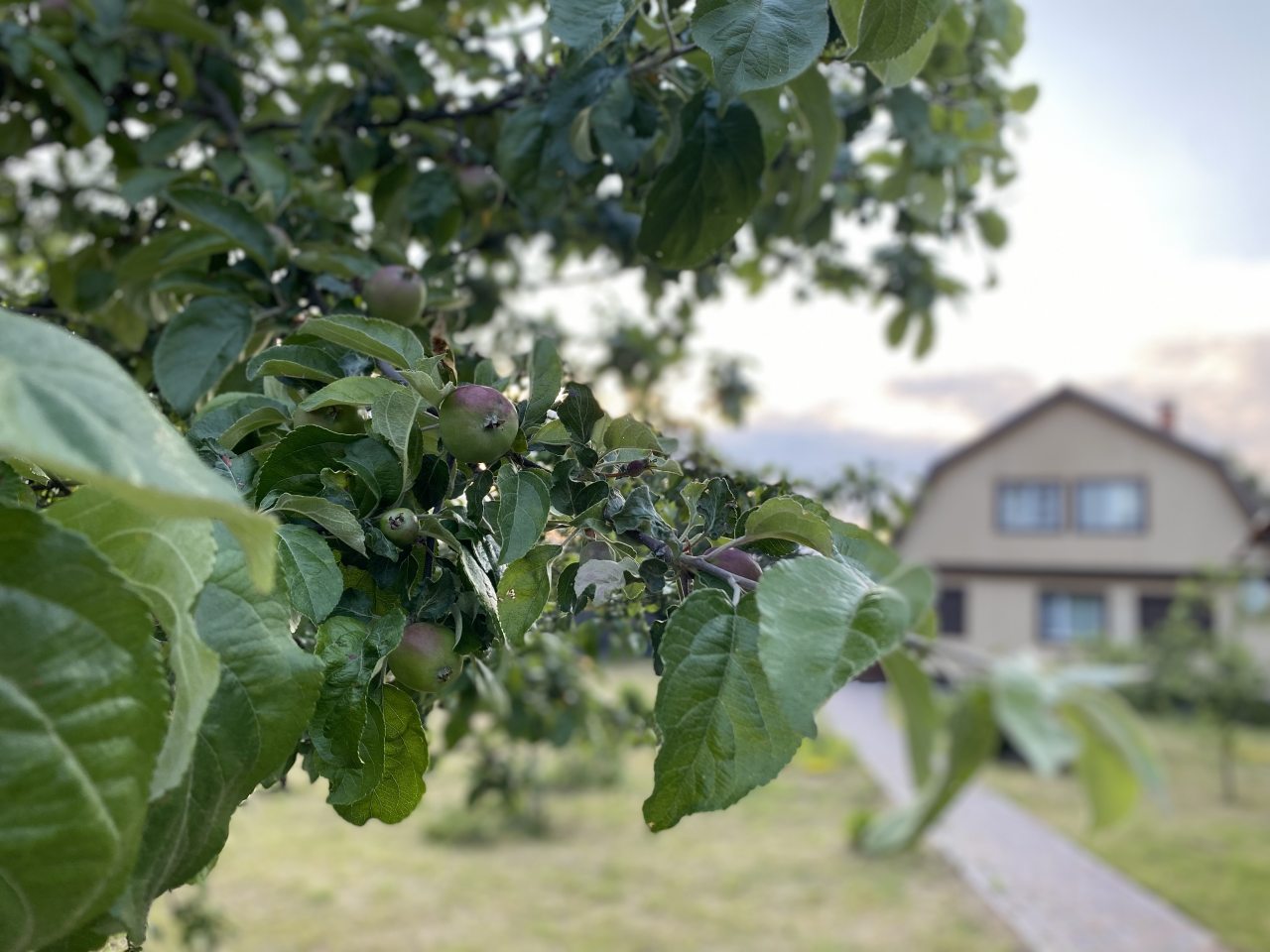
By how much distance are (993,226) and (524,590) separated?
1.81 metres

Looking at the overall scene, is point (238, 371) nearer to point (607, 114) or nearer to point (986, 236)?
point (607, 114)

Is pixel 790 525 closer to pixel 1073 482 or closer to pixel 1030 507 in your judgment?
pixel 1073 482

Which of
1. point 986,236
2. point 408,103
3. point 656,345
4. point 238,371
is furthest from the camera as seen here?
point 656,345

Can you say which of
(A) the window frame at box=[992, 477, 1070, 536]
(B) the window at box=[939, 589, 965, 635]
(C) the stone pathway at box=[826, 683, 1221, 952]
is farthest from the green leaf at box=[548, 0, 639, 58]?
(B) the window at box=[939, 589, 965, 635]

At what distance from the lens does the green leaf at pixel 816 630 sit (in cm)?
53

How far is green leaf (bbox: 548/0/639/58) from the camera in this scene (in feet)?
2.85

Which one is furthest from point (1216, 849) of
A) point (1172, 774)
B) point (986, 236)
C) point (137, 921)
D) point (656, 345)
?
point (137, 921)

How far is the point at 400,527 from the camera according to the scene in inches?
25.5

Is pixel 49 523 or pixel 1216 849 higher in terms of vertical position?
pixel 49 523

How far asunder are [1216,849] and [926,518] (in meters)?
11.8

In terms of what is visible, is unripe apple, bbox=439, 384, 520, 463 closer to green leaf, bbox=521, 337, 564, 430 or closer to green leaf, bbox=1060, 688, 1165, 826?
green leaf, bbox=521, 337, 564, 430

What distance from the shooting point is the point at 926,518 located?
18859 millimetres

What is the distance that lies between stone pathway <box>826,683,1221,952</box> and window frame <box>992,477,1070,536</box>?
9.57 m

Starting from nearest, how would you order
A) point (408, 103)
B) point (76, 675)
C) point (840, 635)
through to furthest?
point (76, 675) → point (840, 635) → point (408, 103)
